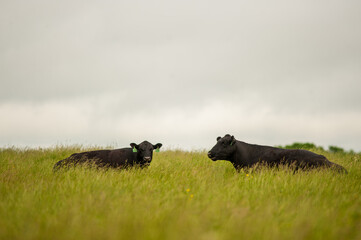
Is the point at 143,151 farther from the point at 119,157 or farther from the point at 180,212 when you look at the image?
the point at 180,212

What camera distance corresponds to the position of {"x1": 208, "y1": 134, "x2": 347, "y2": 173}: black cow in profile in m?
10.0

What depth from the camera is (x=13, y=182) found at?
775cm

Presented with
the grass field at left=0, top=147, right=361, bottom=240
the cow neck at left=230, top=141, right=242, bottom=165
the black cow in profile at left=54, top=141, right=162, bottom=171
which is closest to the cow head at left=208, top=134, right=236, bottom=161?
the cow neck at left=230, top=141, right=242, bottom=165

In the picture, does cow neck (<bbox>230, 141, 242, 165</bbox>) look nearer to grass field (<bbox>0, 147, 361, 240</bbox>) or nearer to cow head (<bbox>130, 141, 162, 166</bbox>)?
cow head (<bbox>130, 141, 162, 166</bbox>)

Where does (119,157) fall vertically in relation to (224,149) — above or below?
below

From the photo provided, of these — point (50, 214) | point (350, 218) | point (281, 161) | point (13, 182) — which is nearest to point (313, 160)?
point (281, 161)

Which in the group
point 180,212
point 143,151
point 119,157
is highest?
point 143,151

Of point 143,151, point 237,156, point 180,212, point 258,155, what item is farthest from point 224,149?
point 180,212

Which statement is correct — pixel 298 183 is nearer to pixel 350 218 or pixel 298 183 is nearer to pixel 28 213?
pixel 350 218

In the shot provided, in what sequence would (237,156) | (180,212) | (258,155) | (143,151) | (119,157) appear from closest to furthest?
(180,212) < (143,151) < (258,155) < (237,156) < (119,157)

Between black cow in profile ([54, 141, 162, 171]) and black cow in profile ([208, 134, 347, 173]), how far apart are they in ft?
7.69

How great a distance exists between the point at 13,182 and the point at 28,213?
357 cm

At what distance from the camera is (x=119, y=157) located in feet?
36.8

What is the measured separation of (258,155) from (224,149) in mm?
1285
